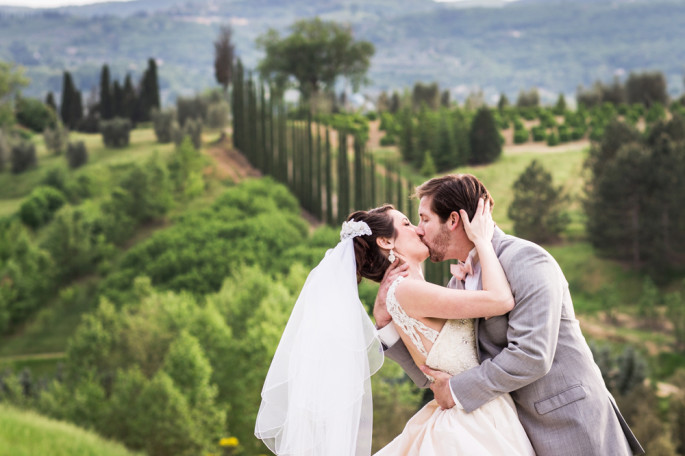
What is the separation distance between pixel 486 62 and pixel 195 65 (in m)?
53.1

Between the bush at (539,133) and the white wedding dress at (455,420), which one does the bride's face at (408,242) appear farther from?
the bush at (539,133)

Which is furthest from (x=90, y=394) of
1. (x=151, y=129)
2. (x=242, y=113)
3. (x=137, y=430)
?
(x=151, y=129)

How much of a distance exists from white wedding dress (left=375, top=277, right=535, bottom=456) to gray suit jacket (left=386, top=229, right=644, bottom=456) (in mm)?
62

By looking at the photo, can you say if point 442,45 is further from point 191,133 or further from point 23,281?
point 23,281

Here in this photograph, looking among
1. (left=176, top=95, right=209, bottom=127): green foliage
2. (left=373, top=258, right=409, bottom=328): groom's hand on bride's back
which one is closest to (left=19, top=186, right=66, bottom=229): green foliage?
(left=176, top=95, right=209, bottom=127): green foliage

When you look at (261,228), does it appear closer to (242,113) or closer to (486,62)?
(242,113)

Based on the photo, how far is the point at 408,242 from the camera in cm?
342

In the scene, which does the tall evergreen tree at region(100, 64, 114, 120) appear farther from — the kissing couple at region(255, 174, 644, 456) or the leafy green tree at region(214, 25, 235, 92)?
the kissing couple at region(255, 174, 644, 456)

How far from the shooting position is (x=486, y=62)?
146m

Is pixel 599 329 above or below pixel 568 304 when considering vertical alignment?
below

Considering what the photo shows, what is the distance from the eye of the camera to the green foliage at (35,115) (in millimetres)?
60094

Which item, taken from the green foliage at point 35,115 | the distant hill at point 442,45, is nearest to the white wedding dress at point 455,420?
the green foliage at point 35,115

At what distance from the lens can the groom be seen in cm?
296

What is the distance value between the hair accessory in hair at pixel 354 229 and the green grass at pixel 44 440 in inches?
306
